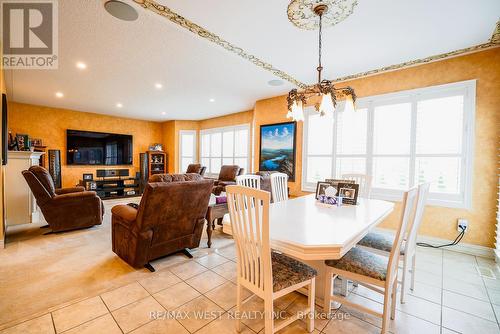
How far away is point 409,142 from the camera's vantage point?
3307 mm

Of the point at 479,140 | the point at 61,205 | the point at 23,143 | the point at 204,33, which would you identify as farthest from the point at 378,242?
the point at 23,143

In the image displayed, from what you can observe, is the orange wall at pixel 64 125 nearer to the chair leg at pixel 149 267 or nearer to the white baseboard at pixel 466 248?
the chair leg at pixel 149 267

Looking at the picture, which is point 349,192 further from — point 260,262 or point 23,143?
point 23,143

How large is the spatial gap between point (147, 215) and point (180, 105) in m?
4.36

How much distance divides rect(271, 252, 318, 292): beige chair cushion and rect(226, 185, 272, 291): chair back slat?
0.11 m

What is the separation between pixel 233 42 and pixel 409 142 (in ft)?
9.95

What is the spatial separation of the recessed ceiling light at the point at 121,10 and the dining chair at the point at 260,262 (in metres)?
2.17

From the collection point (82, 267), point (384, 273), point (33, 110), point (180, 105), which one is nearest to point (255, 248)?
point (384, 273)

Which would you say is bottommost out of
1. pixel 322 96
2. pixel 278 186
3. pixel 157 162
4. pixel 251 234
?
pixel 251 234

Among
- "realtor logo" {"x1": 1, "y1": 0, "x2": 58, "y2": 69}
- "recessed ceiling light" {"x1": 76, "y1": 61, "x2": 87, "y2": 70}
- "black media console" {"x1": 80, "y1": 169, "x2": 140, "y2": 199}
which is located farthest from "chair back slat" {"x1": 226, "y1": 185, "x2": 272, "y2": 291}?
"black media console" {"x1": 80, "y1": 169, "x2": 140, "y2": 199}

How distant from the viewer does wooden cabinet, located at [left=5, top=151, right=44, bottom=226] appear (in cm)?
352

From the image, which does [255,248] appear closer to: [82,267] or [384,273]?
[384,273]

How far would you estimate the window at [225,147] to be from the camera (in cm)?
655

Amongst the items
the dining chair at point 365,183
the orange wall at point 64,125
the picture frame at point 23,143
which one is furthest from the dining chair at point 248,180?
the orange wall at point 64,125
